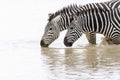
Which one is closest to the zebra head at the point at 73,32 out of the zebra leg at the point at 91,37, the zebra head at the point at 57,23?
the zebra head at the point at 57,23

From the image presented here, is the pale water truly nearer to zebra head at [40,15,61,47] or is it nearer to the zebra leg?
zebra head at [40,15,61,47]

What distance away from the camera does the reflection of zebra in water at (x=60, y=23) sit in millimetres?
14711

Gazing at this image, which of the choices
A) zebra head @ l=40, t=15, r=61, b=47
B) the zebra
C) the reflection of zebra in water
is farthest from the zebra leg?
zebra head @ l=40, t=15, r=61, b=47

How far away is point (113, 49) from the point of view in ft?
40.7

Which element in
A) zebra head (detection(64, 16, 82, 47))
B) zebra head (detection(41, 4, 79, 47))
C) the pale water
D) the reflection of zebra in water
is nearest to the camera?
the pale water

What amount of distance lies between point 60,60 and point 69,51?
5.74ft

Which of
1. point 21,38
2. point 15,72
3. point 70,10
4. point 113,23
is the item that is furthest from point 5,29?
point 15,72

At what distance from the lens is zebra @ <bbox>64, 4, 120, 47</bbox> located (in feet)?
46.4

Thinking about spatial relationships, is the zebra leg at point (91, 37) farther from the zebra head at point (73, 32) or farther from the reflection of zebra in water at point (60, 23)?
the zebra head at point (73, 32)

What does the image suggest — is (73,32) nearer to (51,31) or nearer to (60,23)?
(51,31)

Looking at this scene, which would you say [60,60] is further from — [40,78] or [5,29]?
[5,29]

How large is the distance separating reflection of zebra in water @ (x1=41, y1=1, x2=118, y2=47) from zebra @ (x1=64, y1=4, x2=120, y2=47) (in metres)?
0.32

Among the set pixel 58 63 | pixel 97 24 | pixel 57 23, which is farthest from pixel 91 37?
pixel 58 63

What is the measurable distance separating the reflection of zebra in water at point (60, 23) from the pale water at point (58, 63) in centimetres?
97
